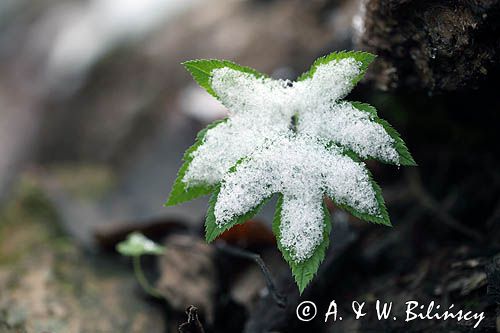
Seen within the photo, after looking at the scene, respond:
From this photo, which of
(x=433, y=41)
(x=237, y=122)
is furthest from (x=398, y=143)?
(x=237, y=122)

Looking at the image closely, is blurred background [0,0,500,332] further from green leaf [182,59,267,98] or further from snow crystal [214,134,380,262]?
green leaf [182,59,267,98]

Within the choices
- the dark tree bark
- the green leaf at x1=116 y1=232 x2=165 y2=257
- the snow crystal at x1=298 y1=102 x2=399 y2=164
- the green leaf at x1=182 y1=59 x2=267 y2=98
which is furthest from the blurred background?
the green leaf at x1=182 y1=59 x2=267 y2=98

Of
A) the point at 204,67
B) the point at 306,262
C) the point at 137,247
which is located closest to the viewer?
the point at 306,262

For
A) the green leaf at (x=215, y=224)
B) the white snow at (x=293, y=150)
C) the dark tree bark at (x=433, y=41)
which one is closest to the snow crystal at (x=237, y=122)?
the white snow at (x=293, y=150)

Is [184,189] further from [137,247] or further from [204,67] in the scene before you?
[137,247]

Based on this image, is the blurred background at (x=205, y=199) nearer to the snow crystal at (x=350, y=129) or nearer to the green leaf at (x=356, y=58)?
the green leaf at (x=356, y=58)

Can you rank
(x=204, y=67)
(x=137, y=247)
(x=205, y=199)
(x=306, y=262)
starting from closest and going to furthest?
(x=306, y=262), (x=204, y=67), (x=137, y=247), (x=205, y=199)

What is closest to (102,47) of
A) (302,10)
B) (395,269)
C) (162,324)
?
(302,10)

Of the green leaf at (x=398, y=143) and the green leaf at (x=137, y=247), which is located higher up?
the green leaf at (x=398, y=143)
